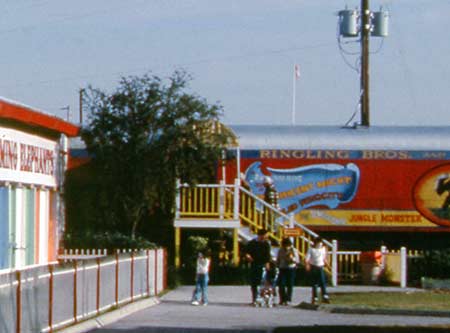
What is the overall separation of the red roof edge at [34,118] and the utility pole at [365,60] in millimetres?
17656

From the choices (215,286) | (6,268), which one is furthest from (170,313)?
(215,286)

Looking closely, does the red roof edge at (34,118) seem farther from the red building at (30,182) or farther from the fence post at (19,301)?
the fence post at (19,301)

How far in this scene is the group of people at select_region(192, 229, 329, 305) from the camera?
2941 centimetres

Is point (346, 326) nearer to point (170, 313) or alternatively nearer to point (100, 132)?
point (170, 313)

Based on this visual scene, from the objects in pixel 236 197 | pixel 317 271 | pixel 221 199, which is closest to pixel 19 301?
pixel 317 271

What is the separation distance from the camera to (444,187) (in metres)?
39.9

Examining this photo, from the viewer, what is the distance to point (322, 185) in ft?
132

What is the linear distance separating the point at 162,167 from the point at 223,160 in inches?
73.5

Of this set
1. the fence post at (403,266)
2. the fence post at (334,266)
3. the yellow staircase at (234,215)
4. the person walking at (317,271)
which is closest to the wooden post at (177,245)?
the yellow staircase at (234,215)

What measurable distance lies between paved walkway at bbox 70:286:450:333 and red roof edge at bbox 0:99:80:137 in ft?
15.4

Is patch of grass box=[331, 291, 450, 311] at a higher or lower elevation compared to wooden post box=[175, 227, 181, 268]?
lower

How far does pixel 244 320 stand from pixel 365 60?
2796cm

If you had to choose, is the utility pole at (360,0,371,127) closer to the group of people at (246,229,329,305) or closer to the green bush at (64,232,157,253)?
the green bush at (64,232,157,253)

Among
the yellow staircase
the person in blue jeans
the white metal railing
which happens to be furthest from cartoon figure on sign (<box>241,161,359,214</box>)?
the person in blue jeans
